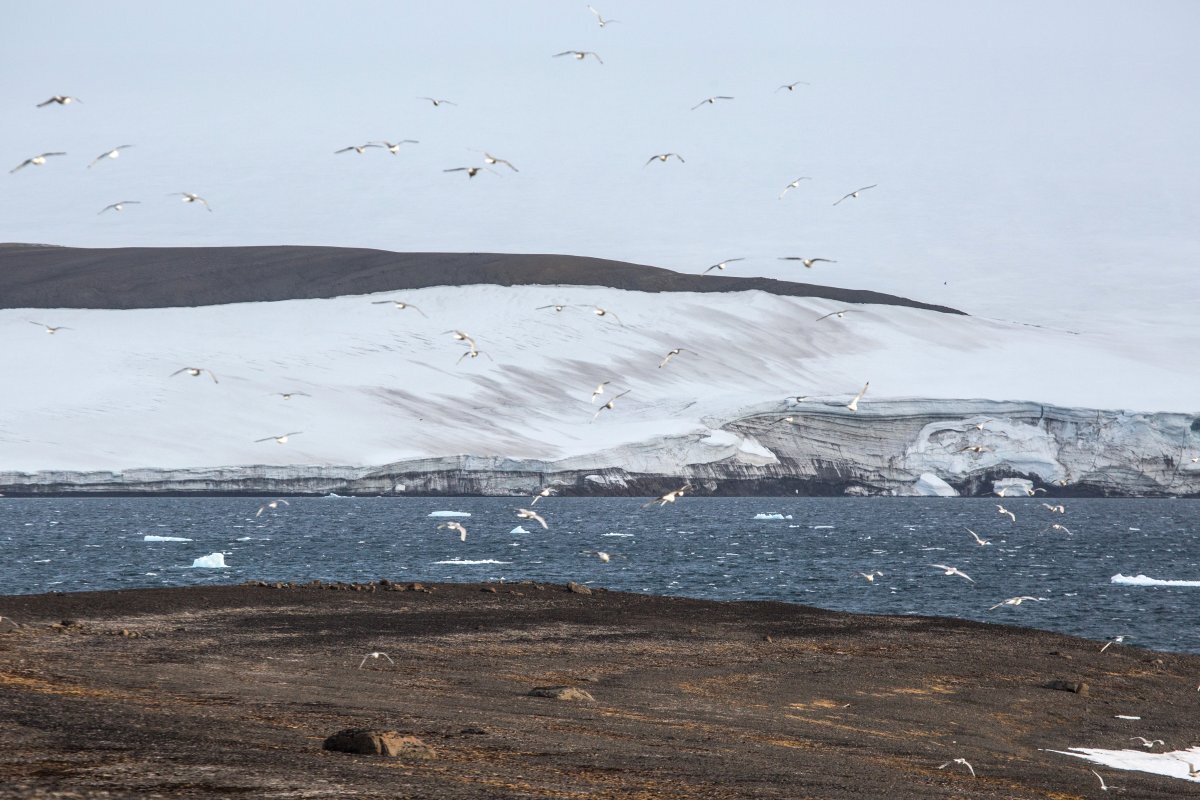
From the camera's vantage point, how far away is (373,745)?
11.6 metres

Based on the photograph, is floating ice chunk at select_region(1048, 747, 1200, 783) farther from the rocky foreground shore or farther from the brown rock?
the brown rock

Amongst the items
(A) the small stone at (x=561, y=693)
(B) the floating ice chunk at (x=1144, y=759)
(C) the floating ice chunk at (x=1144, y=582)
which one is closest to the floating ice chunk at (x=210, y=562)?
(C) the floating ice chunk at (x=1144, y=582)

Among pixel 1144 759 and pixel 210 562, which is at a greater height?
pixel 1144 759

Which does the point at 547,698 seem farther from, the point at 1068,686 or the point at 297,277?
the point at 297,277

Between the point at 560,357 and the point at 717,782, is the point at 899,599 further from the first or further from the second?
the point at 560,357

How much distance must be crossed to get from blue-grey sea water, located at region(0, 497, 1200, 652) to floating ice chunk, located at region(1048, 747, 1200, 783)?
53.0ft

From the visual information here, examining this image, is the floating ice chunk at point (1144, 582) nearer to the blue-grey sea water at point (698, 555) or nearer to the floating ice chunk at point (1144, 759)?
the blue-grey sea water at point (698, 555)

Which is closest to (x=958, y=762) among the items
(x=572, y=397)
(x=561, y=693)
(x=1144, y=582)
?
(x=561, y=693)

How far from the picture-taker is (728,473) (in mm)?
105062

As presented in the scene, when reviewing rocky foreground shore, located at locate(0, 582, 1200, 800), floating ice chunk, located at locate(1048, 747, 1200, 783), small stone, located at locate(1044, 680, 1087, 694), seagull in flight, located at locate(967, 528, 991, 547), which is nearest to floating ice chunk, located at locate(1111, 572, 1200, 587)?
seagull in flight, located at locate(967, 528, 991, 547)

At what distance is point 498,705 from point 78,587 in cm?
2680

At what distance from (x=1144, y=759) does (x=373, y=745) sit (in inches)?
403

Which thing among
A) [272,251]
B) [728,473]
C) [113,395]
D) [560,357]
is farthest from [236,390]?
[272,251]

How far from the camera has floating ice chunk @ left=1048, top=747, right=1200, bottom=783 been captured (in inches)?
651
